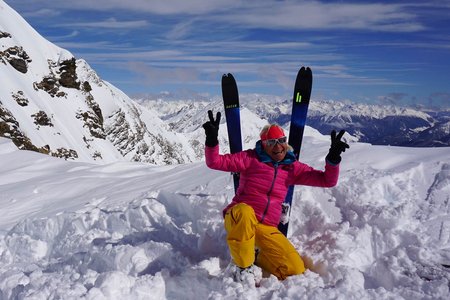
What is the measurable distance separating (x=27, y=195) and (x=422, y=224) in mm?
7645

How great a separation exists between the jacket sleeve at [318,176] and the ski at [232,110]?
130 centimetres

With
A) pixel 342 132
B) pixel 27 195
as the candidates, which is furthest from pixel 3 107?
pixel 342 132

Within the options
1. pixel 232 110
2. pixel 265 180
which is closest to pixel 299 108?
pixel 232 110

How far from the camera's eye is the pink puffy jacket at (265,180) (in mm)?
4809

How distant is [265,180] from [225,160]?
0.51 metres

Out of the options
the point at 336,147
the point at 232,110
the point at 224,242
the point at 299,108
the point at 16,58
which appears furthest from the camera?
the point at 16,58

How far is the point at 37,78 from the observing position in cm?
6975

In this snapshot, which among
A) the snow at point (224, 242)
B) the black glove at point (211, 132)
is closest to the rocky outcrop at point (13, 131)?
the snow at point (224, 242)

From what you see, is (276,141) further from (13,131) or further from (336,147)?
(13,131)

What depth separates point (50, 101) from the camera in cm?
7044

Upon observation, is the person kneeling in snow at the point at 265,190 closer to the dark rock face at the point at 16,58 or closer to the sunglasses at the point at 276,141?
the sunglasses at the point at 276,141

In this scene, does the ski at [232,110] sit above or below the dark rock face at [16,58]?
below

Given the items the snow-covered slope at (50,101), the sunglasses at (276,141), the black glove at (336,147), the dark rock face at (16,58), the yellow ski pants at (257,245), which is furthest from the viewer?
the dark rock face at (16,58)

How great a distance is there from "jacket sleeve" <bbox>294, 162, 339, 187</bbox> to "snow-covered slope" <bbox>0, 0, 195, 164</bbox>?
46.1m
